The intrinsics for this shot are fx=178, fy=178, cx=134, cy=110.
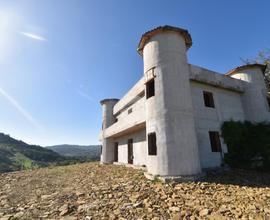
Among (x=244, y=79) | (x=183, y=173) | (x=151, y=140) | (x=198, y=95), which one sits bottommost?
(x=183, y=173)

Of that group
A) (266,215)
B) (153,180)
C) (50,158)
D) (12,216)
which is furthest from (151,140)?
(50,158)

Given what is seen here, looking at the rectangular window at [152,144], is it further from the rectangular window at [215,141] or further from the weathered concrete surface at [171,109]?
the rectangular window at [215,141]

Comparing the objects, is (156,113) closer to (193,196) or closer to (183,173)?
(183,173)

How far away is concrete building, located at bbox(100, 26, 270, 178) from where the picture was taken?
32.5 feet

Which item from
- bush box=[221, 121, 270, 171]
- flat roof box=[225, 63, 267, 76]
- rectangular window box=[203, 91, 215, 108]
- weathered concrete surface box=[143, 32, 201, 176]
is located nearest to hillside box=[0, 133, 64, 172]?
weathered concrete surface box=[143, 32, 201, 176]

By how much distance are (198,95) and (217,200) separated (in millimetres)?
8251

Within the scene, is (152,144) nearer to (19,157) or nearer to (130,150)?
(130,150)

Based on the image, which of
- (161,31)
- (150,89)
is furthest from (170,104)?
(161,31)

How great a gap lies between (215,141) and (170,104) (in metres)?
5.36

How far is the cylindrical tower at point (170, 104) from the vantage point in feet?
31.6

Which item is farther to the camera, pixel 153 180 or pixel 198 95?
pixel 198 95

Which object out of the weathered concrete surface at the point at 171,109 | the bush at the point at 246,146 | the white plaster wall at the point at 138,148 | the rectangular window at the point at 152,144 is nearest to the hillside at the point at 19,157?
the white plaster wall at the point at 138,148

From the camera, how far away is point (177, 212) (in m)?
5.55

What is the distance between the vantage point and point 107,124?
75.5 ft
